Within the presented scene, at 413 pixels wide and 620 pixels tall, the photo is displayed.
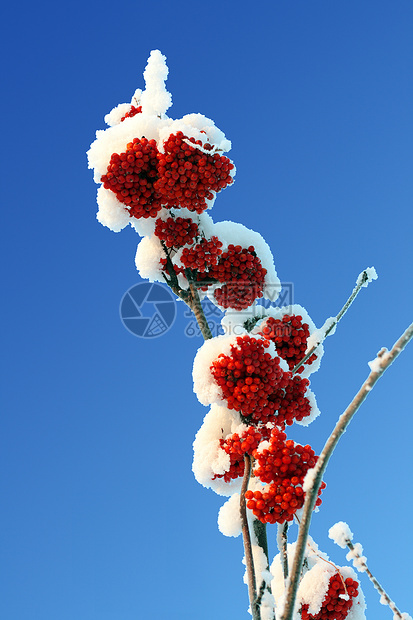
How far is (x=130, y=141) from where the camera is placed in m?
4.76

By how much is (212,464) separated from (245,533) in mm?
642

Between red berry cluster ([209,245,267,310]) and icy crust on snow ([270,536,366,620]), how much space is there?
2.16 meters

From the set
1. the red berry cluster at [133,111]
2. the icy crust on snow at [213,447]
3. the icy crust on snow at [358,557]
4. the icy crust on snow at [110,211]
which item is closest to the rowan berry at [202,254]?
the icy crust on snow at [110,211]

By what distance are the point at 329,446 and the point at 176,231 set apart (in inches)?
117

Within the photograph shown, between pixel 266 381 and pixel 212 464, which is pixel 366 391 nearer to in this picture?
pixel 266 381

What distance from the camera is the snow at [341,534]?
3094 mm

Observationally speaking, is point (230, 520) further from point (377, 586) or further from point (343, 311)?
point (343, 311)

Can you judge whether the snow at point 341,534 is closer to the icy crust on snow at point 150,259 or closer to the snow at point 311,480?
the snow at point 311,480

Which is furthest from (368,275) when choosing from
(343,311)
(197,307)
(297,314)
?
(197,307)

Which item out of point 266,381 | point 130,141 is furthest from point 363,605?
point 130,141

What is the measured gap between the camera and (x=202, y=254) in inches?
189

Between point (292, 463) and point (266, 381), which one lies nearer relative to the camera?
point (292, 463)

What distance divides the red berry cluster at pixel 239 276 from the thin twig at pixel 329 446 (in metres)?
2.76

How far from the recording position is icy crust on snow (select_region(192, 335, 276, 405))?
4.10 m
